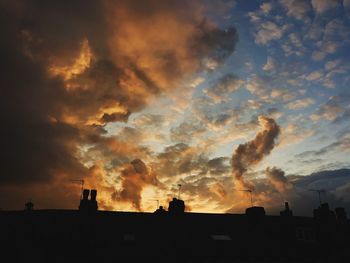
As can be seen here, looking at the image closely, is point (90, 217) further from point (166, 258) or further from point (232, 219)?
point (232, 219)

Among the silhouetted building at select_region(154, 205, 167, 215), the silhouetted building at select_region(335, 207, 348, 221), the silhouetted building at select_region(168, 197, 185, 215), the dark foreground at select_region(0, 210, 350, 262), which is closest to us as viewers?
the dark foreground at select_region(0, 210, 350, 262)

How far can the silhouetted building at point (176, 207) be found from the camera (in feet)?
87.1

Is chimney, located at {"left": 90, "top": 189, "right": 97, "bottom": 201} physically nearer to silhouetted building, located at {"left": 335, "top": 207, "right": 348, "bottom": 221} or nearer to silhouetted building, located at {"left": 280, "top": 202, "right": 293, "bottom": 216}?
silhouetted building, located at {"left": 280, "top": 202, "right": 293, "bottom": 216}

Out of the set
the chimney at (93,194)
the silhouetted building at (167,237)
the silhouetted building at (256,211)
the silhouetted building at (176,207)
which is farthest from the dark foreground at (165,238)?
the chimney at (93,194)

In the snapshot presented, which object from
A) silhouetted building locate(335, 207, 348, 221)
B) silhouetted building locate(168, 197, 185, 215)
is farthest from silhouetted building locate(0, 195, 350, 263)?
silhouetted building locate(335, 207, 348, 221)

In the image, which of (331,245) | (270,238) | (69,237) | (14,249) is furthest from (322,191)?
(14,249)

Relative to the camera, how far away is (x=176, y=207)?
87.4 ft

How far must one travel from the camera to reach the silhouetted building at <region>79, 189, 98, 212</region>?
81.6 feet

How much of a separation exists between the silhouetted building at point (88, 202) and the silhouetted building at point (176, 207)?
592cm

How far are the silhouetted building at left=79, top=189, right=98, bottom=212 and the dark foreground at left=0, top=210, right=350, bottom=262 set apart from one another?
1.56 feet

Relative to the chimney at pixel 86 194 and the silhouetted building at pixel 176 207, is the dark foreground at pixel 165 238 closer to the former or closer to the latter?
the silhouetted building at pixel 176 207

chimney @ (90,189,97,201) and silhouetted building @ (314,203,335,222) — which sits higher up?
chimney @ (90,189,97,201)

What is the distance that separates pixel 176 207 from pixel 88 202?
693 cm

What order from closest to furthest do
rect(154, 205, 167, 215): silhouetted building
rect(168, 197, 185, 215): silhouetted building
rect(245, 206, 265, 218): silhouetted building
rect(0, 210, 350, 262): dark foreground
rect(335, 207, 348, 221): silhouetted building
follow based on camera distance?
1. rect(0, 210, 350, 262): dark foreground
2. rect(168, 197, 185, 215): silhouetted building
3. rect(154, 205, 167, 215): silhouetted building
4. rect(245, 206, 265, 218): silhouetted building
5. rect(335, 207, 348, 221): silhouetted building
